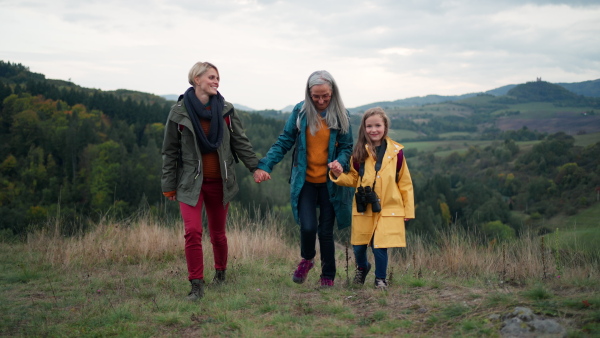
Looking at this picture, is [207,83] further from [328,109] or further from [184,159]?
[328,109]

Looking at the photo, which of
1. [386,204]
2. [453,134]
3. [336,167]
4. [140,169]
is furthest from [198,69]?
[453,134]

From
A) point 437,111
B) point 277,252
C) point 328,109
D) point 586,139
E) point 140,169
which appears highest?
point 437,111

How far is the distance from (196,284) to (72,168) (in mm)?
63340

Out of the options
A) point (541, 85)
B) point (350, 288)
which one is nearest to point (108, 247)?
point (350, 288)

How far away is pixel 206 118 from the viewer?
434cm

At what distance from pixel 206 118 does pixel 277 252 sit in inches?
112

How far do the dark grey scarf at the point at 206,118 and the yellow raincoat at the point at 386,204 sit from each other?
110 cm

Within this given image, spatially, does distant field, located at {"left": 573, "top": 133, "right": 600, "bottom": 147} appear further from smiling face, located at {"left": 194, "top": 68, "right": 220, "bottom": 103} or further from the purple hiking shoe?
smiling face, located at {"left": 194, "top": 68, "right": 220, "bottom": 103}

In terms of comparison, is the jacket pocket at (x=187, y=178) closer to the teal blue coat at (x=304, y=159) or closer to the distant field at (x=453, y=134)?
the teal blue coat at (x=304, y=159)

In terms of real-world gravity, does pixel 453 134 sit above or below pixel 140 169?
above

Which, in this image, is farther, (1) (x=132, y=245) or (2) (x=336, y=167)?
(1) (x=132, y=245)

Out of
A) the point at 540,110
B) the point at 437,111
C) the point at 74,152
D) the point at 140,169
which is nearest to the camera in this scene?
the point at 140,169

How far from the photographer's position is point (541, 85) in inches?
6875

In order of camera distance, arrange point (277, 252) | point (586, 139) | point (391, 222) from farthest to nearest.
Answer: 1. point (586, 139)
2. point (277, 252)
3. point (391, 222)
